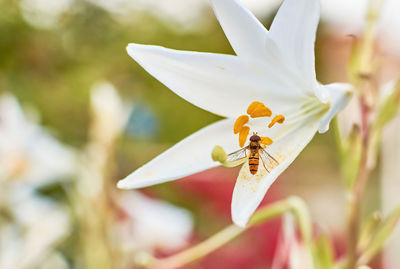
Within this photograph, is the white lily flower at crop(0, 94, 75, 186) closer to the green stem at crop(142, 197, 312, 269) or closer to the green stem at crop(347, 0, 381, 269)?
the green stem at crop(142, 197, 312, 269)

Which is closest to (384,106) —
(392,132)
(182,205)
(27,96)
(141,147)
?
(182,205)

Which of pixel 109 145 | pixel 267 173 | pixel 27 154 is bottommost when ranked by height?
pixel 267 173

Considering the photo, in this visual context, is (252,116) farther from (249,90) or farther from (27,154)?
(27,154)

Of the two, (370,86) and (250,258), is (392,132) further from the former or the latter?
(370,86)

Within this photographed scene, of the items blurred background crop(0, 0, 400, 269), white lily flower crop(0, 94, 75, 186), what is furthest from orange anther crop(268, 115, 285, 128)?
white lily flower crop(0, 94, 75, 186)

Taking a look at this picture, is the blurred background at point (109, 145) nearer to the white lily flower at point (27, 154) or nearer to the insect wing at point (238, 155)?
the white lily flower at point (27, 154)

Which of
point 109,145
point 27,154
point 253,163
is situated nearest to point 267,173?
point 253,163
